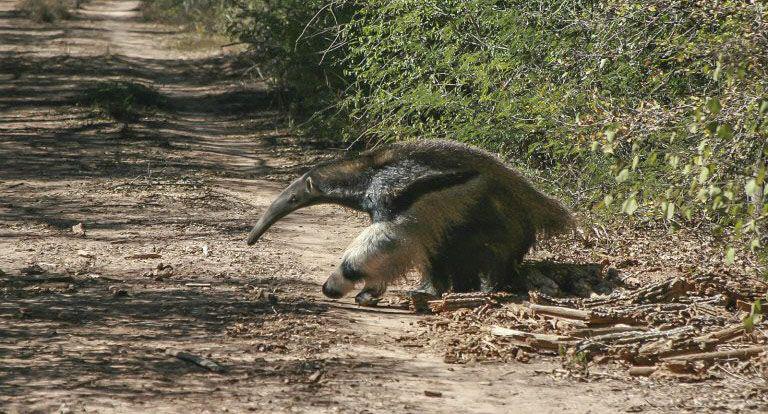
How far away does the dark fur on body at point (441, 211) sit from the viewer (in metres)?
6.07

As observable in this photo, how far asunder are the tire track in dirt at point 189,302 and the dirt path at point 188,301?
0.6 inches

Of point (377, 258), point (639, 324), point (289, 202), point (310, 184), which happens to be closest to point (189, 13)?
point (289, 202)

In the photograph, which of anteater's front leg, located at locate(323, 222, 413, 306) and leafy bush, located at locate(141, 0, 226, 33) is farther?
leafy bush, located at locate(141, 0, 226, 33)

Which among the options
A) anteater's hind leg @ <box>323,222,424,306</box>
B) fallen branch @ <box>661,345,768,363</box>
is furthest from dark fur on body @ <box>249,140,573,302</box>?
fallen branch @ <box>661,345,768,363</box>

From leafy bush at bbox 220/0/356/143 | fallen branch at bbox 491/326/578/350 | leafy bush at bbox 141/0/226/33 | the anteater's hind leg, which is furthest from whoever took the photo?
leafy bush at bbox 141/0/226/33

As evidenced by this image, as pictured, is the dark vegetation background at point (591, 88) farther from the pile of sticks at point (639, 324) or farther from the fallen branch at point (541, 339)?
the fallen branch at point (541, 339)

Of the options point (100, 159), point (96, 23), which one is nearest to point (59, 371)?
point (100, 159)

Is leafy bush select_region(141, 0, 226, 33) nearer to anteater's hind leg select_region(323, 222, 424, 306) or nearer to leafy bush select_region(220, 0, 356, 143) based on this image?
leafy bush select_region(220, 0, 356, 143)

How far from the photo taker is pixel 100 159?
11555mm

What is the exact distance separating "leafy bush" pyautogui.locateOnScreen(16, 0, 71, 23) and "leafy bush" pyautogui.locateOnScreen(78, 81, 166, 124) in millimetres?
15126

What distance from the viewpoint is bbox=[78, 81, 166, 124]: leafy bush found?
14.5 meters

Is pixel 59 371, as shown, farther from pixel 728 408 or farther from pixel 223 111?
pixel 223 111

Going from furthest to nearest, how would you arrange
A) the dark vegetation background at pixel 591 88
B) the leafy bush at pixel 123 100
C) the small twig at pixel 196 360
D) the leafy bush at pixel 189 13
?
1. the leafy bush at pixel 189 13
2. the leafy bush at pixel 123 100
3. the dark vegetation background at pixel 591 88
4. the small twig at pixel 196 360

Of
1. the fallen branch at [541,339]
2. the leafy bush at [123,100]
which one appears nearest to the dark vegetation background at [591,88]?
the fallen branch at [541,339]
